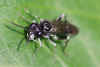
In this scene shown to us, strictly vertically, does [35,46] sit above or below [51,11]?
below

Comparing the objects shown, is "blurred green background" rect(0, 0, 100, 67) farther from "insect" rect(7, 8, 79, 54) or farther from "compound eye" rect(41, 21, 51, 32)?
"compound eye" rect(41, 21, 51, 32)

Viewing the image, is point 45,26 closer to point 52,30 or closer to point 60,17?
point 52,30

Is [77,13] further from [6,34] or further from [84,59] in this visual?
[6,34]

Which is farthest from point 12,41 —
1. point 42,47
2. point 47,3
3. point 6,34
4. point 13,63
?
point 47,3

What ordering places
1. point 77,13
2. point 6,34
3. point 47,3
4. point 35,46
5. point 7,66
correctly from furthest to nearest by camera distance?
point 77,13, point 47,3, point 35,46, point 6,34, point 7,66


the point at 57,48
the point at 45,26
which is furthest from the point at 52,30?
the point at 57,48

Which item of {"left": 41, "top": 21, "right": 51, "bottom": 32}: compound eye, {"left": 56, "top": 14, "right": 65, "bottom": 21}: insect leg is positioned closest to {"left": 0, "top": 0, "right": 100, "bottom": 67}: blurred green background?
{"left": 56, "top": 14, "right": 65, "bottom": 21}: insect leg
